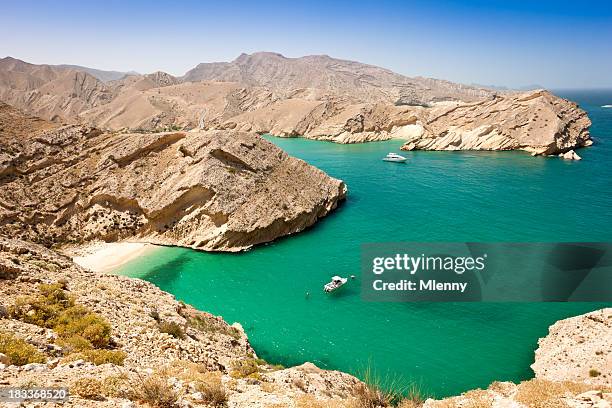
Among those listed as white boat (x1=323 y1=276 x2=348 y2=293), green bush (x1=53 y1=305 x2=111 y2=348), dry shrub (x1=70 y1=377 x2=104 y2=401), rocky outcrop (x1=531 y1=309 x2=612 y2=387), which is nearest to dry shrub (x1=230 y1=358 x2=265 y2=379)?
green bush (x1=53 y1=305 x2=111 y2=348)

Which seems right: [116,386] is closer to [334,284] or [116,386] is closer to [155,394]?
[155,394]

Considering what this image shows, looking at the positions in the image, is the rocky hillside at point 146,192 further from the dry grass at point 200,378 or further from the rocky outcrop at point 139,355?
the dry grass at point 200,378

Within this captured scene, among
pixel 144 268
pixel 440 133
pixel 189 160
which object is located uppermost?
pixel 440 133

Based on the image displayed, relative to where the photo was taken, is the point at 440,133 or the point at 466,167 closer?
the point at 466,167

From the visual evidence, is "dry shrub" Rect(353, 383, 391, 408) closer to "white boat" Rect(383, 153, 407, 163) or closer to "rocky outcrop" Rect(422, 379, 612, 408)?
"rocky outcrop" Rect(422, 379, 612, 408)

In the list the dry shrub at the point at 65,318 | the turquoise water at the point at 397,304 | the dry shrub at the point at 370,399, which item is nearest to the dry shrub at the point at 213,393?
the dry shrub at the point at 370,399

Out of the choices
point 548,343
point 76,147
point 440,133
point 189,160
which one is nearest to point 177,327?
point 548,343

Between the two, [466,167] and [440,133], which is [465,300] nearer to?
[466,167]
